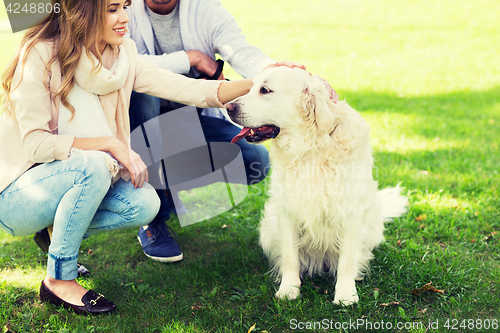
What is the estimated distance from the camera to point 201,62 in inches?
115

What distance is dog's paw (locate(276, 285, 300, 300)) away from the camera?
243 centimetres

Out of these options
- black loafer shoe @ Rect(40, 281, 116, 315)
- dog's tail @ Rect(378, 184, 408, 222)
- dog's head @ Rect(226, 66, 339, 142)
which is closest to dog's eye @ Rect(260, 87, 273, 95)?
dog's head @ Rect(226, 66, 339, 142)

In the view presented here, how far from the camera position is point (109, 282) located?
2613mm

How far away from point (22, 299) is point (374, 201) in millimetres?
2211

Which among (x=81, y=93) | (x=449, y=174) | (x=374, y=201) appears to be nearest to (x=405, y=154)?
(x=449, y=174)

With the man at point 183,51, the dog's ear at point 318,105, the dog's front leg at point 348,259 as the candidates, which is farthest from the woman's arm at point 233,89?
the dog's front leg at point 348,259

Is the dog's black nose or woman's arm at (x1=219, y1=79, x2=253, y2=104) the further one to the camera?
woman's arm at (x1=219, y1=79, x2=253, y2=104)

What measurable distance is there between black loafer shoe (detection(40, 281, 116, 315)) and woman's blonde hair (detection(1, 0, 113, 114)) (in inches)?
39.9

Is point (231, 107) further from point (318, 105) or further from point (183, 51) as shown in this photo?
point (183, 51)

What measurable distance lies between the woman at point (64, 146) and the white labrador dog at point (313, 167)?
723mm

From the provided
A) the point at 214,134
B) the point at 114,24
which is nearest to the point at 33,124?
the point at 114,24

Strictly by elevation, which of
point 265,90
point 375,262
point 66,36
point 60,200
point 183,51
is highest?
point 66,36

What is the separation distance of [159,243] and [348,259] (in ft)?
4.27

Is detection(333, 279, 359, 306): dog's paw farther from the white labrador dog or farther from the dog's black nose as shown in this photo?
the dog's black nose
